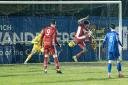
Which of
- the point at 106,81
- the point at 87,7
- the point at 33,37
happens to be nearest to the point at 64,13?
the point at 87,7

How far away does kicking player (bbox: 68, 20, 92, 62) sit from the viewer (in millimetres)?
31386

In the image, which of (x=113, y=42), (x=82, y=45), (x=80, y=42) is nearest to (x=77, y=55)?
(x=82, y=45)

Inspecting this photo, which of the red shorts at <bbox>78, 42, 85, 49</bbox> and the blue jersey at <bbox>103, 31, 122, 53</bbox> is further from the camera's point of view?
the red shorts at <bbox>78, 42, 85, 49</bbox>

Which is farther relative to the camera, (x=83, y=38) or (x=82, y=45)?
(x=83, y=38)

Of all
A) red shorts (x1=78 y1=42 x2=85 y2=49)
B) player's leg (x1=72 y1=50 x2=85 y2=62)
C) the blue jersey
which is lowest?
player's leg (x1=72 y1=50 x2=85 y2=62)

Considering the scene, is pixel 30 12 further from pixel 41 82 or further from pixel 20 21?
pixel 41 82

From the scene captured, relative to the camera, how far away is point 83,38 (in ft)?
105

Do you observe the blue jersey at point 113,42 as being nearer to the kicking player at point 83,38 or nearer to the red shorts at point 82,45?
the kicking player at point 83,38

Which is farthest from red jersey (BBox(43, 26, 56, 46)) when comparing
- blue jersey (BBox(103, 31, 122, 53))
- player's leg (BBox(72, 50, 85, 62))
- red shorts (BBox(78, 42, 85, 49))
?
red shorts (BBox(78, 42, 85, 49))

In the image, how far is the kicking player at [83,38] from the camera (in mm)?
31386

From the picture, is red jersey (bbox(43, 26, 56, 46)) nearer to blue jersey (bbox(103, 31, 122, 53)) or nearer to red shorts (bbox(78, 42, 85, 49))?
blue jersey (bbox(103, 31, 122, 53))

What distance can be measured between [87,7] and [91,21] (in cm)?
365

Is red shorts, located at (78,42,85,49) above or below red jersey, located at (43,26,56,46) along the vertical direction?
below

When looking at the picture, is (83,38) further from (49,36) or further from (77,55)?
(49,36)
